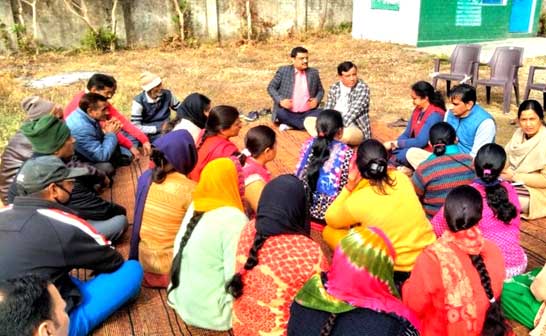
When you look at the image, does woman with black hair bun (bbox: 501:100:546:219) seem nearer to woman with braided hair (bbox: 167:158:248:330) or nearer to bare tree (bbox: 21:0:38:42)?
woman with braided hair (bbox: 167:158:248:330)

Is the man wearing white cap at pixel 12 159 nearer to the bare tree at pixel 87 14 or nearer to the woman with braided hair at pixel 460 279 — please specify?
the woman with braided hair at pixel 460 279

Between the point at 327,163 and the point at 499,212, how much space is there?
1.29 meters

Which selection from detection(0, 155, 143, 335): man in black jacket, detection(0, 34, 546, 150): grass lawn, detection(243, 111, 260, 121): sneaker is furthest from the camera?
detection(0, 34, 546, 150): grass lawn

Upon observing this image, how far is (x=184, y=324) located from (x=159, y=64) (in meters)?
10.2

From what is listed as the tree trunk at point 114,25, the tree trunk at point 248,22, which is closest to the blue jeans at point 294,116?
the tree trunk at point 114,25

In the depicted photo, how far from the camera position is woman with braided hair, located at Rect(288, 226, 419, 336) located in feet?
6.21

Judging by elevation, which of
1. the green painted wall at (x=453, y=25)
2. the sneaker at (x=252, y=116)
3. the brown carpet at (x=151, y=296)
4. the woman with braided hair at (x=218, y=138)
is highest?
the green painted wall at (x=453, y=25)

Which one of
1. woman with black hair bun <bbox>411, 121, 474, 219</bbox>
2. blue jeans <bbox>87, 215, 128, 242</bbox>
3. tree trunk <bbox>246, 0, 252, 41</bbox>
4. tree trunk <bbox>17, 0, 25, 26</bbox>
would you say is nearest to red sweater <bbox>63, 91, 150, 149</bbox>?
blue jeans <bbox>87, 215, 128, 242</bbox>

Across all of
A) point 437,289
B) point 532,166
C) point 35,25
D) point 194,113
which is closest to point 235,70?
point 35,25

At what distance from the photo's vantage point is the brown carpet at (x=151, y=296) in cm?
292

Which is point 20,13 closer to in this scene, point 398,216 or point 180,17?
point 180,17

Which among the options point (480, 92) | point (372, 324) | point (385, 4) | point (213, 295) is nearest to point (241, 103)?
point (480, 92)

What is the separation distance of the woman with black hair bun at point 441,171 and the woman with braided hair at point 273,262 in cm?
168

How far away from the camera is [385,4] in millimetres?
14430
